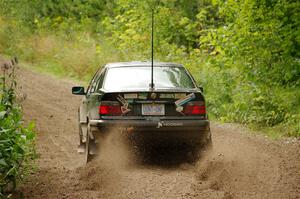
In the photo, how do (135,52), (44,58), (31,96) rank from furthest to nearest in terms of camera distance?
(44,58)
(135,52)
(31,96)

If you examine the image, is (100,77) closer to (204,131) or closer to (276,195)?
(204,131)

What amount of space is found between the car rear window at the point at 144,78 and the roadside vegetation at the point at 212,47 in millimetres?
3579

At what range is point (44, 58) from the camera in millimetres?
25719

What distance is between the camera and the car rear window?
28.2 feet

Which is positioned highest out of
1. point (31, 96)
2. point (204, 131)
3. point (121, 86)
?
point (121, 86)

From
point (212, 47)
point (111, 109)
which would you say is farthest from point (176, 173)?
point (212, 47)

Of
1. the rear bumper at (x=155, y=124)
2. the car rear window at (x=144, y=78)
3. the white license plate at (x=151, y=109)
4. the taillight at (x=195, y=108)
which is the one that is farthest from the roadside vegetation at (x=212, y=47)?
the white license plate at (x=151, y=109)

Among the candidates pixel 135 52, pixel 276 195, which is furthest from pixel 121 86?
pixel 135 52

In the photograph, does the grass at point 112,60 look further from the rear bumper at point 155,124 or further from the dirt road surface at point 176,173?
the rear bumper at point 155,124

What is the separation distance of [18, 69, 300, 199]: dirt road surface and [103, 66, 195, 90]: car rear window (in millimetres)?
868

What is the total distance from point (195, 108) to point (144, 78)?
0.89 m

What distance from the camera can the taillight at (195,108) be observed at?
27.5 feet

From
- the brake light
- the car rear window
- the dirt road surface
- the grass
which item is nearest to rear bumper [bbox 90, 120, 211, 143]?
the brake light

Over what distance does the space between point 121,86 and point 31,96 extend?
30.9 ft
